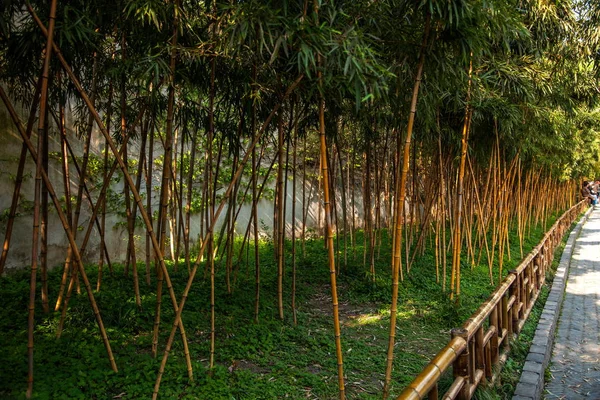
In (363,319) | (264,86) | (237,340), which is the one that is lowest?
(363,319)

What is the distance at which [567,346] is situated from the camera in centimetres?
424

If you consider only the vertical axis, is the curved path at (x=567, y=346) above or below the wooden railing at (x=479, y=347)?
below

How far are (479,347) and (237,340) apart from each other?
1673 millimetres

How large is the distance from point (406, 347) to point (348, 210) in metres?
6.98

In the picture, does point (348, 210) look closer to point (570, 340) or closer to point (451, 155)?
point (451, 155)

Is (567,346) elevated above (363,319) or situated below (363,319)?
below

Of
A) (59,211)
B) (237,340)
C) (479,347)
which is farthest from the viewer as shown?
(237,340)

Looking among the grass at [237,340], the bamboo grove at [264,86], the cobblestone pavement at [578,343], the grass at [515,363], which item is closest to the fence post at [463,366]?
the grass at [515,363]

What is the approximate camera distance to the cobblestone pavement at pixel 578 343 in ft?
11.1

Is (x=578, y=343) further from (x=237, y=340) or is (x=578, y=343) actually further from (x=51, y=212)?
(x=51, y=212)

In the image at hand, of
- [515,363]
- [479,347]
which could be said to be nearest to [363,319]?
[515,363]

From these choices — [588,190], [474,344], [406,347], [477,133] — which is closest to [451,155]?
[477,133]

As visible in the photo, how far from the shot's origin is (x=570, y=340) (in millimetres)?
4398

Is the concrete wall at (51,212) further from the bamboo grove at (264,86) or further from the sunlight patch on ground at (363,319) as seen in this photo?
the sunlight patch on ground at (363,319)
